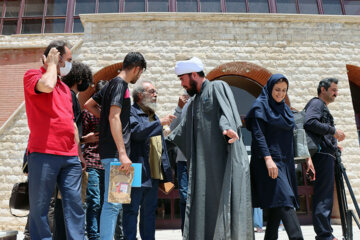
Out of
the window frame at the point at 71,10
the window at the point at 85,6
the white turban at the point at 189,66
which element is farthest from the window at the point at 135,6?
the white turban at the point at 189,66

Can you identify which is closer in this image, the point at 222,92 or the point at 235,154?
the point at 235,154

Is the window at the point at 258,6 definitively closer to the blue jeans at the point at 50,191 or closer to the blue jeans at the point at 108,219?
the blue jeans at the point at 108,219

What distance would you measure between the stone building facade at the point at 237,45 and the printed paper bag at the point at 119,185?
5.11 m

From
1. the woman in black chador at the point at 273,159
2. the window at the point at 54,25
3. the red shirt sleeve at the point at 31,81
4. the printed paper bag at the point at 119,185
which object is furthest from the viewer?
the window at the point at 54,25

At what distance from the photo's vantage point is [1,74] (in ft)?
32.4

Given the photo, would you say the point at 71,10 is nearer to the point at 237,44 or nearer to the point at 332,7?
the point at 237,44

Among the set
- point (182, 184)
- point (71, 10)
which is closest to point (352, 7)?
point (182, 184)

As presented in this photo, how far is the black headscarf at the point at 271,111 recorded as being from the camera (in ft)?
10.2

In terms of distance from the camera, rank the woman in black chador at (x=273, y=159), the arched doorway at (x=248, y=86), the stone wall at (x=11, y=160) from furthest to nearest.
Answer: the arched doorway at (x=248, y=86) < the stone wall at (x=11, y=160) < the woman in black chador at (x=273, y=159)

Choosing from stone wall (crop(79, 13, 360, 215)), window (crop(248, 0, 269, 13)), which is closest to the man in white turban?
stone wall (crop(79, 13, 360, 215))

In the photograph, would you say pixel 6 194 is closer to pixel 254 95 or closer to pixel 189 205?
pixel 189 205

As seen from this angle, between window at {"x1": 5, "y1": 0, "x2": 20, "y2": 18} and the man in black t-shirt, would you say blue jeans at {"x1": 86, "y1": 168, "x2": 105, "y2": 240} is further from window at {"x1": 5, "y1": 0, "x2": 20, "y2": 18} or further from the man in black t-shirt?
window at {"x1": 5, "y1": 0, "x2": 20, "y2": 18}

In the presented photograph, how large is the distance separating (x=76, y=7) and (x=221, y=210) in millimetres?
10046

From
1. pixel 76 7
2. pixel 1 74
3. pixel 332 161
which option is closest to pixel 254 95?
pixel 332 161
